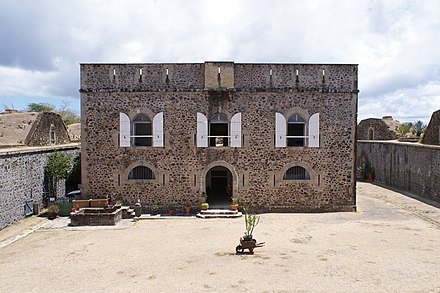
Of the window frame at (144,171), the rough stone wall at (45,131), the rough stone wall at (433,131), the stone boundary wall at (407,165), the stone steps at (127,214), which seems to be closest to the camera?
the stone steps at (127,214)

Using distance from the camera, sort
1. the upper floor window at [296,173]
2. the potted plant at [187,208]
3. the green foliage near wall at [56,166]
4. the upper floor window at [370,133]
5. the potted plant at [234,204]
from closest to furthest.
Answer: the potted plant at [234,204] < the potted plant at [187,208] < the upper floor window at [296,173] < the green foliage near wall at [56,166] < the upper floor window at [370,133]

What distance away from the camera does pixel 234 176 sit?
18.3 metres

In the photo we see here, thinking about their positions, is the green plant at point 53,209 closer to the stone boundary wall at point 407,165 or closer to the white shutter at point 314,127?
the white shutter at point 314,127

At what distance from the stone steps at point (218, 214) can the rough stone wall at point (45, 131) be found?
11913mm

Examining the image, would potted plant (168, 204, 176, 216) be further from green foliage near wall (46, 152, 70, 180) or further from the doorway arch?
green foliage near wall (46, 152, 70, 180)

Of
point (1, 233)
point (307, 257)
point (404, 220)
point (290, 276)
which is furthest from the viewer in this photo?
point (404, 220)

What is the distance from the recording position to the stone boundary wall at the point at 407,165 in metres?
20.8

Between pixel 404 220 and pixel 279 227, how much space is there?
18.9 ft

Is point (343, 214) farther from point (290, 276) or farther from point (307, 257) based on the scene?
point (290, 276)

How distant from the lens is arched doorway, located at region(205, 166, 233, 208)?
68.3ft

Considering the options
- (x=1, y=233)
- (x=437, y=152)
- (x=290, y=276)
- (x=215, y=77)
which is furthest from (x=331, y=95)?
(x=1, y=233)

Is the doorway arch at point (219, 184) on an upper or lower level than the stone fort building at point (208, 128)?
lower

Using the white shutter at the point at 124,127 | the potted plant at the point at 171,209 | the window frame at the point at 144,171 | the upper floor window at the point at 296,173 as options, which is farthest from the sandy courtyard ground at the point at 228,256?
the white shutter at the point at 124,127

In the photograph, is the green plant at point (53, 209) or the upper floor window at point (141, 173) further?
the upper floor window at point (141, 173)
